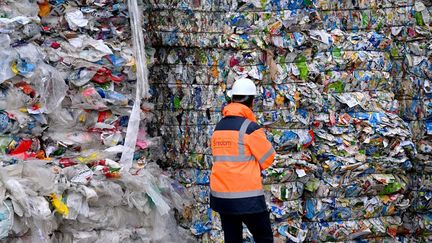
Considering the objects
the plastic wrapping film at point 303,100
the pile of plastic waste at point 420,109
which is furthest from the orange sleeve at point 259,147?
the pile of plastic waste at point 420,109

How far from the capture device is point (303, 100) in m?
5.91

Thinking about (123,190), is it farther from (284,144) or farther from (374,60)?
(374,60)

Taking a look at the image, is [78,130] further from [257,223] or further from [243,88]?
[257,223]

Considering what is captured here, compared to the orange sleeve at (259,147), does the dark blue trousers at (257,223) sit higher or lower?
lower

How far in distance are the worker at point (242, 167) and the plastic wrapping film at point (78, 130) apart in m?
0.69

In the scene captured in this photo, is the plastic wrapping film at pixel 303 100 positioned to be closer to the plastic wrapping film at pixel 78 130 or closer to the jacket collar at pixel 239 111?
the plastic wrapping film at pixel 78 130

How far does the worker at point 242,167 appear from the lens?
489cm

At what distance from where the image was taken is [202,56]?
19.4 feet

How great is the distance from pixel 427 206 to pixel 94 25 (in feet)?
9.69

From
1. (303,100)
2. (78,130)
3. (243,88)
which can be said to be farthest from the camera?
(303,100)

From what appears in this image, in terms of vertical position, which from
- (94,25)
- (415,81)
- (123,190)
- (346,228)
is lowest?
(346,228)

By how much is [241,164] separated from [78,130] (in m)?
1.27

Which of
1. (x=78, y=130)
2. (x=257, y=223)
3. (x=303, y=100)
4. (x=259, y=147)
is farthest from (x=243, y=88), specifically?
(x=78, y=130)

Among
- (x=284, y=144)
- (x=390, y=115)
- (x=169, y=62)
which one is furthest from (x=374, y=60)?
(x=169, y=62)
